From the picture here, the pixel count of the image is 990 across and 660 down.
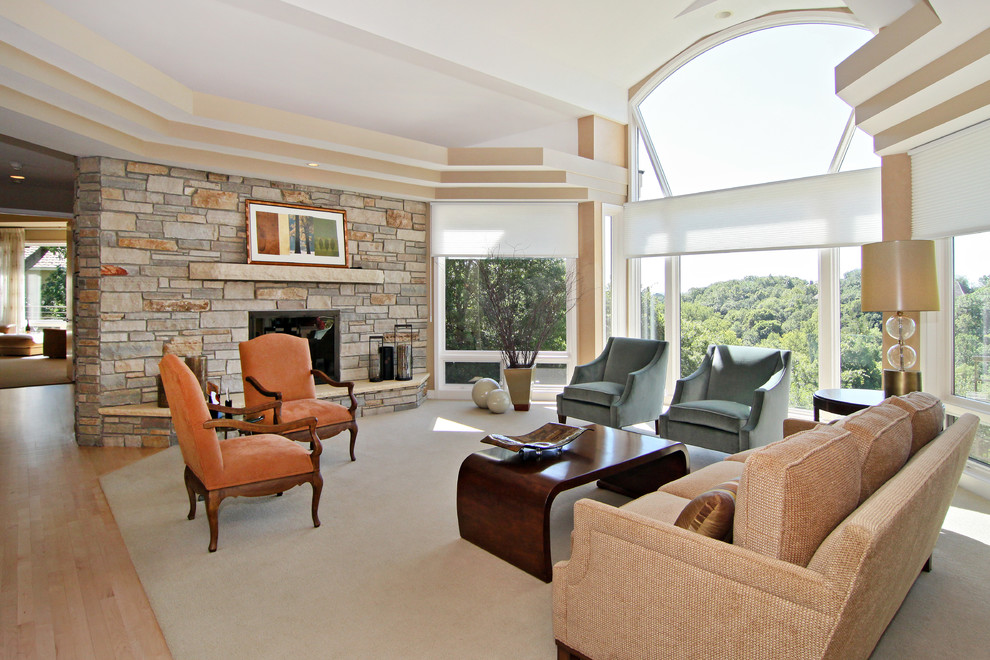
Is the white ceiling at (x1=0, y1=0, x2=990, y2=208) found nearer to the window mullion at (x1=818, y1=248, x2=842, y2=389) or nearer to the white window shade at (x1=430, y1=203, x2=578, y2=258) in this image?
the white window shade at (x1=430, y1=203, x2=578, y2=258)

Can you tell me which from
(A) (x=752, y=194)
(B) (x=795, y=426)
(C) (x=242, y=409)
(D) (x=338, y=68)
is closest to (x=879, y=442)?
(B) (x=795, y=426)

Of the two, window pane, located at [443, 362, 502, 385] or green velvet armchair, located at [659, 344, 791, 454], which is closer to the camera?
green velvet armchair, located at [659, 344, 791, 454]

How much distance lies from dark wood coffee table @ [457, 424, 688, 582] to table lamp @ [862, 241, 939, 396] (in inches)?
61.0

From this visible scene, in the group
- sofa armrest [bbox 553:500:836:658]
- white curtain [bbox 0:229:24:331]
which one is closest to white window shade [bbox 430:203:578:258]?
sofa armrest [bbox 553:500:836:658]

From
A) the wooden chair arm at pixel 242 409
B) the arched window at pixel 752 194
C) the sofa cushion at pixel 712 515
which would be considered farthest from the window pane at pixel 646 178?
the sofa cushion at pixel 712 515

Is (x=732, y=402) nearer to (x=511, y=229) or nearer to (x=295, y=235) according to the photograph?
(x=511, y=229)

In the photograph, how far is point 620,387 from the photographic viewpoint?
5.47m

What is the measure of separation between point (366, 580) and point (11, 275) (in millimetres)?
13808

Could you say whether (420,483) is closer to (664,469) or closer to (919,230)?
(664,469)

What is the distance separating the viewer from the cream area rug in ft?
7.29

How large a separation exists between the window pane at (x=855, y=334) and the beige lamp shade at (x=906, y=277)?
1.70m

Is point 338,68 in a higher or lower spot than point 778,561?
higher

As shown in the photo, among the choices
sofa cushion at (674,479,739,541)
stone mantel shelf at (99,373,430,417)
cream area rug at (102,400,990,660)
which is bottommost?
cream area rug at (102,400,990,660)

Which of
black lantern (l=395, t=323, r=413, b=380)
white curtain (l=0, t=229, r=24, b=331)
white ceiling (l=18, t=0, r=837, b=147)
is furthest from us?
white curtain (l=0, t=229, r=24, b=331)
